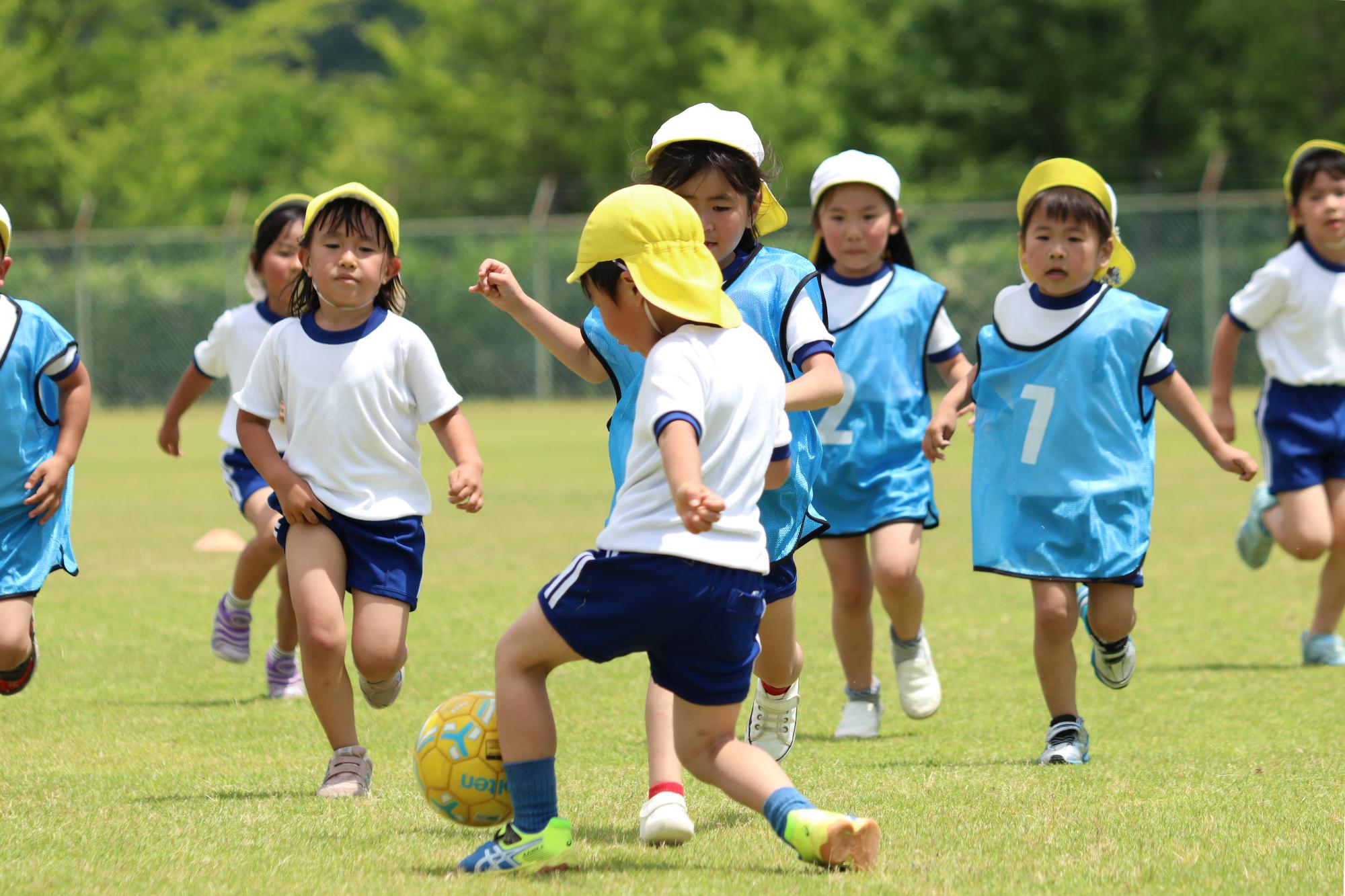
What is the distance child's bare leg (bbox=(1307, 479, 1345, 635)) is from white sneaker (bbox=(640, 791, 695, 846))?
412 cm

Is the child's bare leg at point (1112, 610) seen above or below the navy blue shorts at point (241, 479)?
below

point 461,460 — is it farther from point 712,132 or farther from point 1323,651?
point 1323,651

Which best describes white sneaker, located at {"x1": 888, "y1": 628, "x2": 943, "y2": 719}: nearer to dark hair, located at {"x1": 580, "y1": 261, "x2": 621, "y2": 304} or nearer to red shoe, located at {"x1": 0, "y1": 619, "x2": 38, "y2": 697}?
dark hair, located at {"x1": 580, "y1": 261, "x2": 621, "y2": 304}

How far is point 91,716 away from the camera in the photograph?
6.14 meters

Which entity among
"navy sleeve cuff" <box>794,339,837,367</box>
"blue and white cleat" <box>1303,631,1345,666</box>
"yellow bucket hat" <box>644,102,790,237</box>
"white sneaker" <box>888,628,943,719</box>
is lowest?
"blue and white cleat" <box>1303,631,1345,666</box>

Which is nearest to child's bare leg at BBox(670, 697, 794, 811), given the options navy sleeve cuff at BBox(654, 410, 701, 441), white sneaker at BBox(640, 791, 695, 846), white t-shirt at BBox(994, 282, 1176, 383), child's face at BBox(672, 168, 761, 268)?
white sneaker at BBox(640, 791, 695, 846)

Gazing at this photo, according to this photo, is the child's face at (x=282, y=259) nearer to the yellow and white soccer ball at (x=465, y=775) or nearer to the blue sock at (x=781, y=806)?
the yellow and white soccer ball at (x=465, y=775)

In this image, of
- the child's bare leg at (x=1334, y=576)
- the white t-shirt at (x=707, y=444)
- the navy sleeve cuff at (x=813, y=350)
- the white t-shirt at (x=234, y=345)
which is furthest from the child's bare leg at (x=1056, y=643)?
the white t-shirt at (x=234, y=345)

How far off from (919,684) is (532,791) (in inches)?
102

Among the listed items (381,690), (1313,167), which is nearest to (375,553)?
(381,690)

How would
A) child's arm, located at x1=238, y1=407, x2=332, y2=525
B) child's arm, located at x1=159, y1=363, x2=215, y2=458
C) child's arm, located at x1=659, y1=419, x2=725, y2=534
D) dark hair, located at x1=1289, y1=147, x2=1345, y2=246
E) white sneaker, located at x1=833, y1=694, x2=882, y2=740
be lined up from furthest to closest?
dark hair, located at x1=1289, y1=147, x2=1345, y2=246 → child's arm, located at x1=159, y1=363, x2=215, y2=458 → white sneaker, located at x1=833, y1=694, x2=882, y2=740 → child's arm, located at x1=238, y1=407, x2=332, y2=525 → child's arm, located at x1=659, y1=419, x2=725, y2=534

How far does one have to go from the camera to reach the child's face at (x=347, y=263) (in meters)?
4.98

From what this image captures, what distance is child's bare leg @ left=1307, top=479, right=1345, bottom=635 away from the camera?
23.8 feet

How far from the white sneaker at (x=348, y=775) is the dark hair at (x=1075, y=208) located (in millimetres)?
2599
